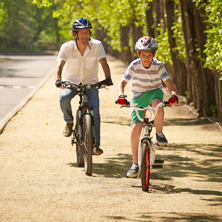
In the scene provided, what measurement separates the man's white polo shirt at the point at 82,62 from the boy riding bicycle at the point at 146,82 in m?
1.02

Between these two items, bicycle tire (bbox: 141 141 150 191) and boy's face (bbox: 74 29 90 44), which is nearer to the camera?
bicycle tire (bbox: 141 141 150 191)

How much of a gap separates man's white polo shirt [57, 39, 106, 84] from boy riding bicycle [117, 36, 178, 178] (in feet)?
3.35

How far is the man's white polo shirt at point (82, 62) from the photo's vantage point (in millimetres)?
7070

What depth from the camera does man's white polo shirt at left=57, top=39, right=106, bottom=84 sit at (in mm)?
7070

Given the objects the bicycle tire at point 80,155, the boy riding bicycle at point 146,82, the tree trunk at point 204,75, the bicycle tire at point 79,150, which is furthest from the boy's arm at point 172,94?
the tree trunk at point 204,75

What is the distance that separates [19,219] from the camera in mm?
4930

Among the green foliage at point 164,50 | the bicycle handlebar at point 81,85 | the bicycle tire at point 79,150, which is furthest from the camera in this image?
the green foliage at point 164,50

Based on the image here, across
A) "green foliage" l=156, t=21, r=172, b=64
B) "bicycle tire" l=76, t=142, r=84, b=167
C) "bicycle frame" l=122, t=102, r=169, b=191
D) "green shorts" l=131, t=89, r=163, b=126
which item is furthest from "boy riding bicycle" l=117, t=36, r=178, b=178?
"green foliage" l=156, t=21, r=172, b=64

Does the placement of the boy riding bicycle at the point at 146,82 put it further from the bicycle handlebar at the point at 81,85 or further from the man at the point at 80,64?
the man at the point at 80,64

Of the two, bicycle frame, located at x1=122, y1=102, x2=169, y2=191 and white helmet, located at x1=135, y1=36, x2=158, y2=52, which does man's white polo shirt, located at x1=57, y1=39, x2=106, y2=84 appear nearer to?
white helmet, located at x1=135, y1=36, x2=158, y2=52

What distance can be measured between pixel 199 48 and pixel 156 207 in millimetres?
7791

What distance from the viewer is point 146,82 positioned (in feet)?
20.4

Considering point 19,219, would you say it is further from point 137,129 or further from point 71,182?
point 137,129

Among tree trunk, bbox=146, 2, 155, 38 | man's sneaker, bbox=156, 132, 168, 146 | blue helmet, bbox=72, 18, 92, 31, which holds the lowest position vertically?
man's sneaker, bbox=156, 132, 168, 146
